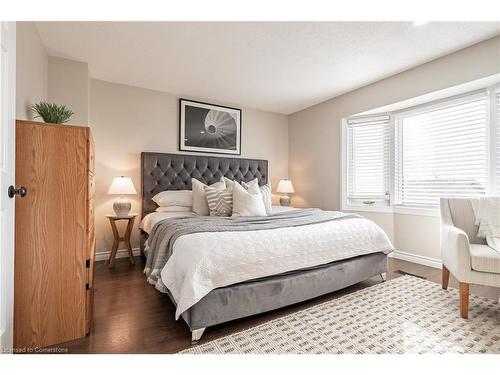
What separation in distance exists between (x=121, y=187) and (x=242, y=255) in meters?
2.14

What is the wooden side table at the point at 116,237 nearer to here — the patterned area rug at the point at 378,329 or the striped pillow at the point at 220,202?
the striped pillow at the point at 220,202

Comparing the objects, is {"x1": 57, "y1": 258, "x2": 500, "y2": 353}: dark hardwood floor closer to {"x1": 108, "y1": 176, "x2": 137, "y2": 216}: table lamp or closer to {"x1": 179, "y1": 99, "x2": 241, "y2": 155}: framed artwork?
{"x1": 108, "y1": 176, "x2": 137, "y2": 216}: table lamp

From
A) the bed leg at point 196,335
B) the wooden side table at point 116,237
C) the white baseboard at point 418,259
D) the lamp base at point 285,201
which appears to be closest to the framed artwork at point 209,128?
the lamp base at point 285,201

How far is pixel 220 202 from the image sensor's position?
298 cm

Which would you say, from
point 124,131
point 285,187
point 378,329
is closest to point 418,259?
point 378,329

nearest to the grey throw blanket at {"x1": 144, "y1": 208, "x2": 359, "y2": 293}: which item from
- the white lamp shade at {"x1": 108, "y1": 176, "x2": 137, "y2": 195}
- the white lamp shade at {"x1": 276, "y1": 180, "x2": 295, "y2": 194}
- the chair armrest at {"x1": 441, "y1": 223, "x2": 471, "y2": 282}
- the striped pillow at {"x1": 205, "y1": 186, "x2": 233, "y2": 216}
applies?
the striped pillow at {"x1": 205, "y1": 186, "x2": 233, "y2": 216}

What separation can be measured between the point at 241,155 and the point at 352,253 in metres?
2.70

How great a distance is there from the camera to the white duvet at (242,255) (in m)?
1.58

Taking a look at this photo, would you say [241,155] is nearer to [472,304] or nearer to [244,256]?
[244,256]

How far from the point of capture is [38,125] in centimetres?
151

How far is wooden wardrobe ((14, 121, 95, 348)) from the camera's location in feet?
4.77

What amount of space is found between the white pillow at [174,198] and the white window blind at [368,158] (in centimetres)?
257

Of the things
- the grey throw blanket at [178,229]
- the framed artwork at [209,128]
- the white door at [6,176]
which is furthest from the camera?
the framed artwork at [209,128]
